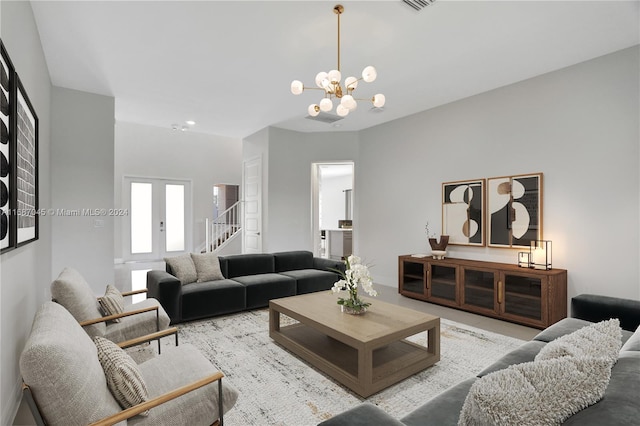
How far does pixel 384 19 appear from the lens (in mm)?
2936

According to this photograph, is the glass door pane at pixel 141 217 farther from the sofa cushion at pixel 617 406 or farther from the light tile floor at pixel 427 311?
the sofa cushion at pixel 617 406

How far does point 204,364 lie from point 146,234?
7.38 metres

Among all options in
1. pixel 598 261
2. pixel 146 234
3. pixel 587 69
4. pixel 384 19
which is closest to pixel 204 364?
pixel 384 19

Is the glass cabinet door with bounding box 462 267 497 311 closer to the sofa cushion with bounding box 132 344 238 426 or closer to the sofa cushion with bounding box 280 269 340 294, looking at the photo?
the sofa cushion with bounding box 280 269 340 294

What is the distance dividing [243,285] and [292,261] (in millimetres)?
1239

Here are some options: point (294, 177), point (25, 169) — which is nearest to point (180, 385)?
point (25, 169)

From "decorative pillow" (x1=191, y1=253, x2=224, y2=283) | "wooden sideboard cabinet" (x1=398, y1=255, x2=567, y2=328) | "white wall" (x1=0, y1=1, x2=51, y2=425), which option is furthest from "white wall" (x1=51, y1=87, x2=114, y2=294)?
"wooden sideboard cabinet" (x1=398, y1=255, x2=567, y2=328)

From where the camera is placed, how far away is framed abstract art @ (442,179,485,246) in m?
4.67

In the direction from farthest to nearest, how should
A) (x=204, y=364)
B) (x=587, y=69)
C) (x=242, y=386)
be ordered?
(x=587, y=69)
(x=242, y=386)
(x=204, y=364)

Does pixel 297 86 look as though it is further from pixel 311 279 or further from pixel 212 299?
pixel 311 279

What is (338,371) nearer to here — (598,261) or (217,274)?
(217,274)

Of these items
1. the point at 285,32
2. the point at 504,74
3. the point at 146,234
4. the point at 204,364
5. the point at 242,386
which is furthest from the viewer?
the point at 146,234

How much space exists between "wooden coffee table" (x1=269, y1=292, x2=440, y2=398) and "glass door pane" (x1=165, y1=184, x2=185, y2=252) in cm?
621

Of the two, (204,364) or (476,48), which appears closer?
(204,364)
